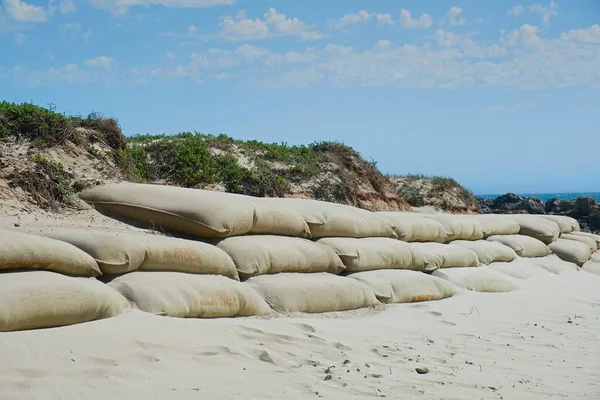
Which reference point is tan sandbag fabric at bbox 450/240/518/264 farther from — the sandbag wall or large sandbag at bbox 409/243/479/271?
large sandbag at bbox 409/243/479/271

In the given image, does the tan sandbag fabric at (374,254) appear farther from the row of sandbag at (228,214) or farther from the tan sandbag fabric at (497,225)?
the tan sandbag fabric at (497,225)

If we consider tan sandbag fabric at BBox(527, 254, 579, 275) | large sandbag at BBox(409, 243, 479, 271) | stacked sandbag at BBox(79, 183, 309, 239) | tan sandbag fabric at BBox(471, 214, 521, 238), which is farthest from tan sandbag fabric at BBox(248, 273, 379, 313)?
tan sandbag fabric at BBox(527, 254, 579, 275)

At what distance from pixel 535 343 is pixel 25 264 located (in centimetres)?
409

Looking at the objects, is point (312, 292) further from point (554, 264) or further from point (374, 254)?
point (554, 264)

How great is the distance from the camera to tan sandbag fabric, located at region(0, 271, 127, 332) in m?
4.09

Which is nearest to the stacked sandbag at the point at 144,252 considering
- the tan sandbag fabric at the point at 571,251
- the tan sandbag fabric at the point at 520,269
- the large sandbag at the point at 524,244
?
the tan sandbag fabric at the point at 520,269

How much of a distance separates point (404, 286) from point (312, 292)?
4.75ft

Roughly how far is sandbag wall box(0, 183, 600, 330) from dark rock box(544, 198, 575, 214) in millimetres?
14519

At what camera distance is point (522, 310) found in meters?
7.81

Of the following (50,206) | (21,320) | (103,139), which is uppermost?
(103,139)

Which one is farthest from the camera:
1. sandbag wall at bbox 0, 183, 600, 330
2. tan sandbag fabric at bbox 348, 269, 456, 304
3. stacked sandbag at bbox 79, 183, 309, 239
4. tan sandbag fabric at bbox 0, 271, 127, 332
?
tan sandbag fabric at bbox 348, 269, 456, 304

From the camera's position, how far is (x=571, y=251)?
493 inches

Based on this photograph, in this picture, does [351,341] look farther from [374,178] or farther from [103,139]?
[374,178]

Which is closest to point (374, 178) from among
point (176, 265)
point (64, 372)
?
point (176, 265)
